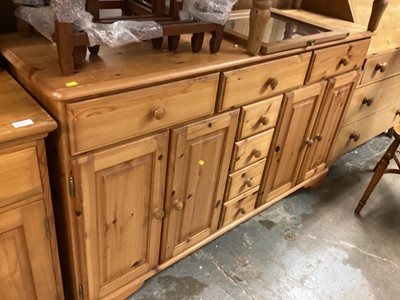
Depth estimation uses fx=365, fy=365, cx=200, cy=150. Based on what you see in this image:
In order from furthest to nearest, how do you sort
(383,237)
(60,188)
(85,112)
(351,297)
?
1. (383,237)
2. (351,297)
3. (60,188)
4. (85,112)

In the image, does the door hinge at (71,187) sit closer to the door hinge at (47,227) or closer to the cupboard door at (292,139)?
the door hinge at (47,227)

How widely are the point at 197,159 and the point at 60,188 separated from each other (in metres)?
0.48

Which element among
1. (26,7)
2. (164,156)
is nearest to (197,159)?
(164,156)

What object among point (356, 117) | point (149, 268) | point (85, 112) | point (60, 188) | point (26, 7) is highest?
point (26, 7)

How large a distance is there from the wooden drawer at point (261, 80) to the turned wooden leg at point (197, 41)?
0.39 ft

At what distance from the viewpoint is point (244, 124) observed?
1.37 meters

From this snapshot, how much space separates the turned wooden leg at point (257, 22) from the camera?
3.79 ft

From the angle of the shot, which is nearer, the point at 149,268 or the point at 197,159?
the point at 197,159

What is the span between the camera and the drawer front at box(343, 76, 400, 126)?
6.50 ft

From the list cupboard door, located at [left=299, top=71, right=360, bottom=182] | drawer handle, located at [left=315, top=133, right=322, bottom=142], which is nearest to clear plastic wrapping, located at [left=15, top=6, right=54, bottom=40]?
cupboard door, located at [left=299, top=71, right=360, bottom=182]

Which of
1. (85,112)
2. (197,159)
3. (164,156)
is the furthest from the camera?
(197,159)

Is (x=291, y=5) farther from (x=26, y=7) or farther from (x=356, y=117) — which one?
(x=26, y=7)

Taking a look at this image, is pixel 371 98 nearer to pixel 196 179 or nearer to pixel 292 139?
pixel 292 139

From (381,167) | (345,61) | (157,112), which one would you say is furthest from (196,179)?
(381,167)
